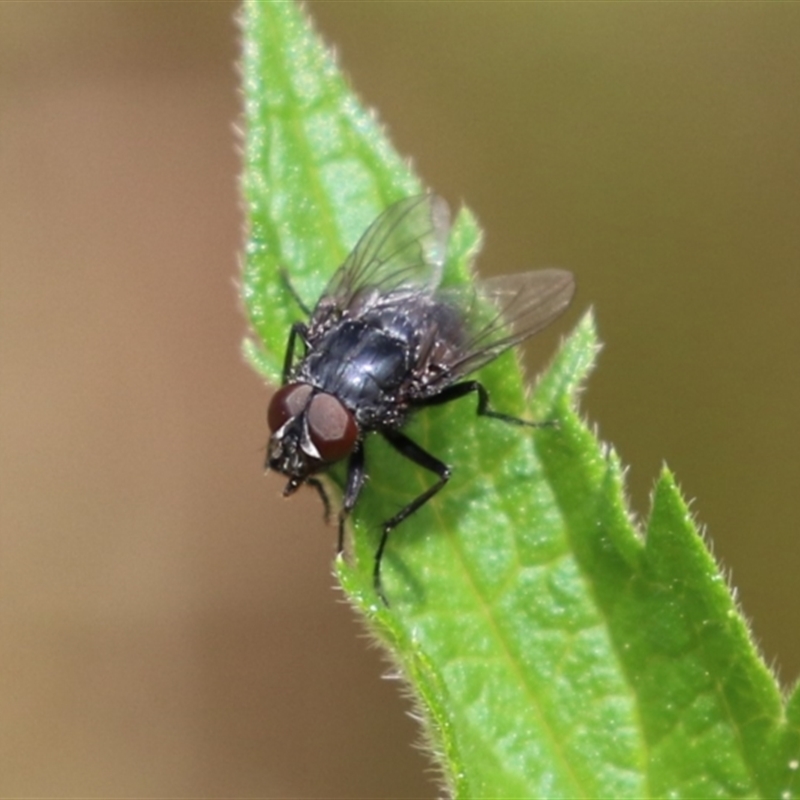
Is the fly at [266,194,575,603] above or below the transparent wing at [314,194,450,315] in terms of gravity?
below

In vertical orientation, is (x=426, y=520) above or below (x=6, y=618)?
above

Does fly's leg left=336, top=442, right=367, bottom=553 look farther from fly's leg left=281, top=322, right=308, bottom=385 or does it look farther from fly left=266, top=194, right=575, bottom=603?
fly's leg left=281, top=322, right=308, bottom=385

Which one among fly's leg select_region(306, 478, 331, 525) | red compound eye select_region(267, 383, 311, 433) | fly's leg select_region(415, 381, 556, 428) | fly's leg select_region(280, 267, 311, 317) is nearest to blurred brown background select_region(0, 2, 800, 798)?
fly's leg select_region(415, 381, 556, 428)

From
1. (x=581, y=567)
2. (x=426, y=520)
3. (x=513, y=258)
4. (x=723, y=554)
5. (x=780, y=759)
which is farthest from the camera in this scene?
(x=513, y=258)

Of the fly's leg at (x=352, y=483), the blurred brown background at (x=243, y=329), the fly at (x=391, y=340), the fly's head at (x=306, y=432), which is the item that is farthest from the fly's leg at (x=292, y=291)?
the blurred brown background at (x=243, y=329)

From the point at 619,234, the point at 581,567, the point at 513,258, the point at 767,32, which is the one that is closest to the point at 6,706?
the point at 513,258

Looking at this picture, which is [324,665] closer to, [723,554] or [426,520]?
[723,554]

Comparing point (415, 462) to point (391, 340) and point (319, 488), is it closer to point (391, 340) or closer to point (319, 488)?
point (319, 488)
